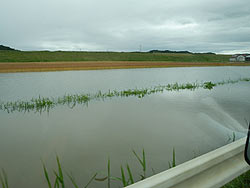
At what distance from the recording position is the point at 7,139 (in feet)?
5.71

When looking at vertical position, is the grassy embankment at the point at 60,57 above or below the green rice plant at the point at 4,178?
above

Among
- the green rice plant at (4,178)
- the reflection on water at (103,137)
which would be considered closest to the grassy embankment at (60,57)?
the reflection on water at (103,137)

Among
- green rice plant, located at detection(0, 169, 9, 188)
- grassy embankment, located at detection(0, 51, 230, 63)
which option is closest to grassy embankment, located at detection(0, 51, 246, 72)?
grassy embankment, located at detection(0, 51, 230, 63)

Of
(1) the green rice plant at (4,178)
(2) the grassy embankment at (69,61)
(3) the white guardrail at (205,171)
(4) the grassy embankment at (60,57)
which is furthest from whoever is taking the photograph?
(4) the grassy embankment at (60,57)

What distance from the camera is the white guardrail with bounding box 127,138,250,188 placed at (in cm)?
72

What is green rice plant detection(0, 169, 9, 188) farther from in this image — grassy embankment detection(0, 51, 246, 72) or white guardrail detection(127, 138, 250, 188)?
grassy embankment detection(0, 51, 246, 72)

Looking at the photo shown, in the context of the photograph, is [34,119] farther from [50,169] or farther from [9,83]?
[9,83]

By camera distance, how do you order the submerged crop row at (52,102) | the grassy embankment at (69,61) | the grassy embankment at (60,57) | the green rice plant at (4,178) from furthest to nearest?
the grassy embankment at (60,57) → the grassy embankment at (69,61) → the submerged crop row at (52,102) → the green rice plant at (4,178)

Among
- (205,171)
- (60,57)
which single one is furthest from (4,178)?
(60,57)

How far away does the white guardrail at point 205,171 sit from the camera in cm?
72

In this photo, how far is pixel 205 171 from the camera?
0.86 meters

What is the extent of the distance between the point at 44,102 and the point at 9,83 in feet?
4.75

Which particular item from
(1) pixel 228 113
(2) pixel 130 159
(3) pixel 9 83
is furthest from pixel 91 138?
(3) pixel 9 83

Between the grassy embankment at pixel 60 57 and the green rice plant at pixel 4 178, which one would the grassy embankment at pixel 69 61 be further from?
the green rice plant at pixel 4 178
